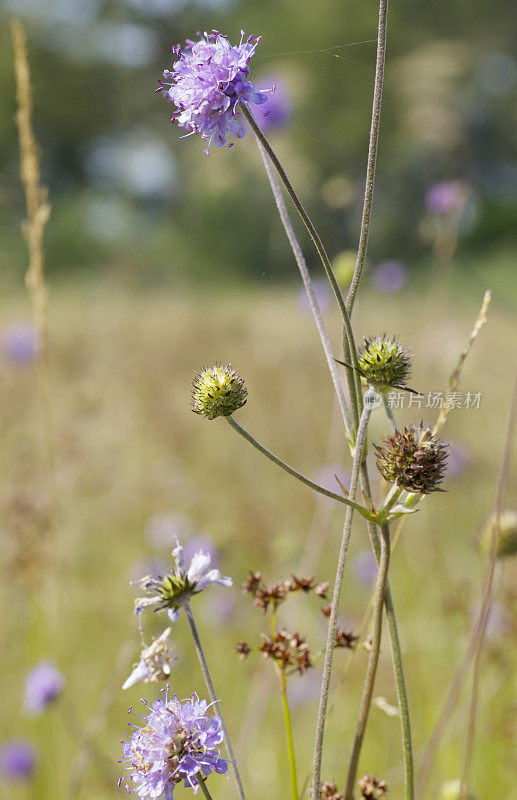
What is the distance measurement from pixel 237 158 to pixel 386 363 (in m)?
9.35

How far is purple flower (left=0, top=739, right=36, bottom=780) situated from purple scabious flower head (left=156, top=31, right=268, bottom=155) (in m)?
1.32

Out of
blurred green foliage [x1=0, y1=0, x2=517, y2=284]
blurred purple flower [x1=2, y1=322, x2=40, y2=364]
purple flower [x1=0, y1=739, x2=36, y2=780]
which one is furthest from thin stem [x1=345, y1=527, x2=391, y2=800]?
→ blurred green foliage [x1=0, y1=0, x2=517, y2=284]

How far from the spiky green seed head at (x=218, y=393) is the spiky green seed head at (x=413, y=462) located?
0.10 meters

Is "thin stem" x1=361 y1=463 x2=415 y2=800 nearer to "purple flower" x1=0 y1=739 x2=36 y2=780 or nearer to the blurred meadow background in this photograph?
the blurred meadow background

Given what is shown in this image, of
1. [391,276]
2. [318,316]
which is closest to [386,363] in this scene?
[318,316]

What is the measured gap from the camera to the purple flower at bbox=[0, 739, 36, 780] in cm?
143

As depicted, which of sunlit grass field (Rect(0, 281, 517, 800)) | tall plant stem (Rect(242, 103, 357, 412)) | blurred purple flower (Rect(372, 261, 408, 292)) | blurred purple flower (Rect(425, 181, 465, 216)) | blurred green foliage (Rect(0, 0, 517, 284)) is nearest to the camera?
tall plant stem (Rect(242, 103, 357, 412))

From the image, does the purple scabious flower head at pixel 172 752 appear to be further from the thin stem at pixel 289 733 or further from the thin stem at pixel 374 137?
the thin stem at pixel 374 137

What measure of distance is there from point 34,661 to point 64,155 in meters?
14.7

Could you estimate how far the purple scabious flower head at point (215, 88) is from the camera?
0.46m

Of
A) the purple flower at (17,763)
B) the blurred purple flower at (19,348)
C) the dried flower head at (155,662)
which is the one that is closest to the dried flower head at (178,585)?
the dried flower head at (155,662)

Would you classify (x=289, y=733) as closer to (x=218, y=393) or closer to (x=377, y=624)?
(x=377, y=624)

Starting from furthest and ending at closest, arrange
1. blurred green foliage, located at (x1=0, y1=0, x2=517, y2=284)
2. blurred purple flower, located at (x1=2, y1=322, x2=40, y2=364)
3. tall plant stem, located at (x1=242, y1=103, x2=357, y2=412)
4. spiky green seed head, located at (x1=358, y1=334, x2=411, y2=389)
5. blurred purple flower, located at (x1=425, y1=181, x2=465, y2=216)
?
1. blurred green foliage, located at (x1=0, y1=0, x2=517, y2=284)
2. blurred purple flower, located at (x1=2, y1=322, x2=40, y2=364)
3. blurred purple flower, located at (x1=425, y1=181, x2=465, y2=216)
4. spiky green seed head, located at (x1=358, y1=334, x2=411, y2=389)
5. tall plant stem, located at (x1=242, y1=103, x2=357, y2=412)

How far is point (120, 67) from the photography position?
1.51m
